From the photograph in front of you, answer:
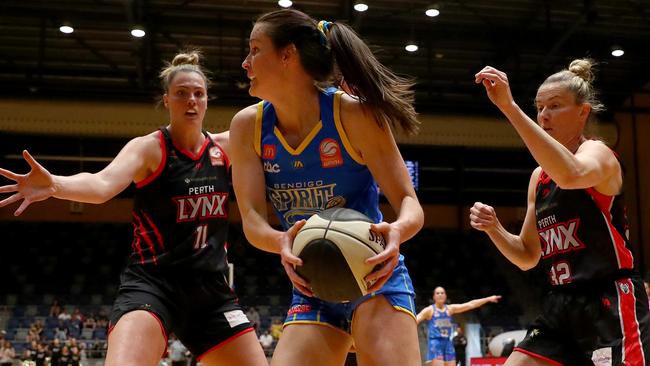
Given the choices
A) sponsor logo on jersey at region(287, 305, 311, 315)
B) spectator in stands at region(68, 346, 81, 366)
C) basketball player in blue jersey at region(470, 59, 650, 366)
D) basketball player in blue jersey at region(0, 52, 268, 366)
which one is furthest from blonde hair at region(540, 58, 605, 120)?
spectator in stands at region(68, 346, 81, 366)

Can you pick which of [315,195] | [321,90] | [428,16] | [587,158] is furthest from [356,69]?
[428,16]

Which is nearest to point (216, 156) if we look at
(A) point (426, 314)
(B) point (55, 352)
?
(A) point (426, 314)

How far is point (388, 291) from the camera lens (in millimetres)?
2992

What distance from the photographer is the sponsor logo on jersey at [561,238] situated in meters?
3.89

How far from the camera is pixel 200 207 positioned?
14.9 ft

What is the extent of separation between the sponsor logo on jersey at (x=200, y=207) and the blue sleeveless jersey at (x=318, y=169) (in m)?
1.35

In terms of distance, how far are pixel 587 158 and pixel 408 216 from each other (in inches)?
47.4

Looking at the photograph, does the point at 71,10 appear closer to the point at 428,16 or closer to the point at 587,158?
the point at 428,16

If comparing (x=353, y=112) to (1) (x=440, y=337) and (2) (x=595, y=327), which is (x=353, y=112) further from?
(1) (x=440, y=337)

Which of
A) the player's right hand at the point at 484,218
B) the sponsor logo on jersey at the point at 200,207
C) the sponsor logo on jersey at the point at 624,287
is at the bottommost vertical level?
the sponsor logo on jersey at the point at 624,287

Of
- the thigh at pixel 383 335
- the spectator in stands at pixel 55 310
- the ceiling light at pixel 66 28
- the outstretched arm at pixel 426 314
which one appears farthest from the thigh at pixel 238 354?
the spectator in stands at pixel 55 310

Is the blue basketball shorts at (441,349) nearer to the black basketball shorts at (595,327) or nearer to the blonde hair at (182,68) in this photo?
the blonde hair at (182,68)

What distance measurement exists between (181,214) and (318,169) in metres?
1.60

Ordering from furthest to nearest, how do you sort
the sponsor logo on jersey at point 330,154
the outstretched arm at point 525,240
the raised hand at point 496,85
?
the outstretched arm at point 525,240 → the raised hand at point 496,85 → the sponsor logo on jersey at point 330,154
